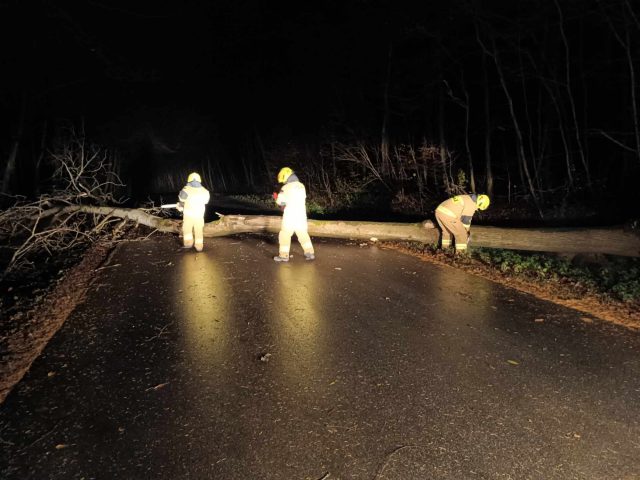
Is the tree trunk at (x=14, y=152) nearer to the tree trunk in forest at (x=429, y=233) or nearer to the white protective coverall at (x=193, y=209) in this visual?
the tree trunk in forest at (x=429, y=233)

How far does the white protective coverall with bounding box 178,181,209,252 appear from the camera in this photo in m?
8.91

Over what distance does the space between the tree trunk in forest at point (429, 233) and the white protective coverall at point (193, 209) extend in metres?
1.56

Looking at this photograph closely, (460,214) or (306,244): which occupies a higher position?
(460,214)

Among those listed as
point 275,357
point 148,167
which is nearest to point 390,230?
point 275,357

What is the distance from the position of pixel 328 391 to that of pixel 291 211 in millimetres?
4707

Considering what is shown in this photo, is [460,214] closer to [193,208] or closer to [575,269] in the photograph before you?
[575,269]

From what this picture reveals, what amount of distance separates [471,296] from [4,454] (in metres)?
5.25

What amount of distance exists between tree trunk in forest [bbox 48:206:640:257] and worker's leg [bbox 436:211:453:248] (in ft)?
0.83

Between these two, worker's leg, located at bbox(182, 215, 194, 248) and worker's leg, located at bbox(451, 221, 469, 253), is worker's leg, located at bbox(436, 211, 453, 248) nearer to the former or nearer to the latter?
worker's leg, located at bbox(451, 221, 469, 253)

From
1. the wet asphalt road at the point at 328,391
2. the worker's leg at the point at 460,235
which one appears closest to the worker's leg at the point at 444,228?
the worker's leg at the point at 460,235

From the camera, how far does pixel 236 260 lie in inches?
321

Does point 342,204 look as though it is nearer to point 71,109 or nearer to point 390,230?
point 390,230

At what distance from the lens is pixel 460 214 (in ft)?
25.8

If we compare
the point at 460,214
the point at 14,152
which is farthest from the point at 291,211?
the point at 14,152
